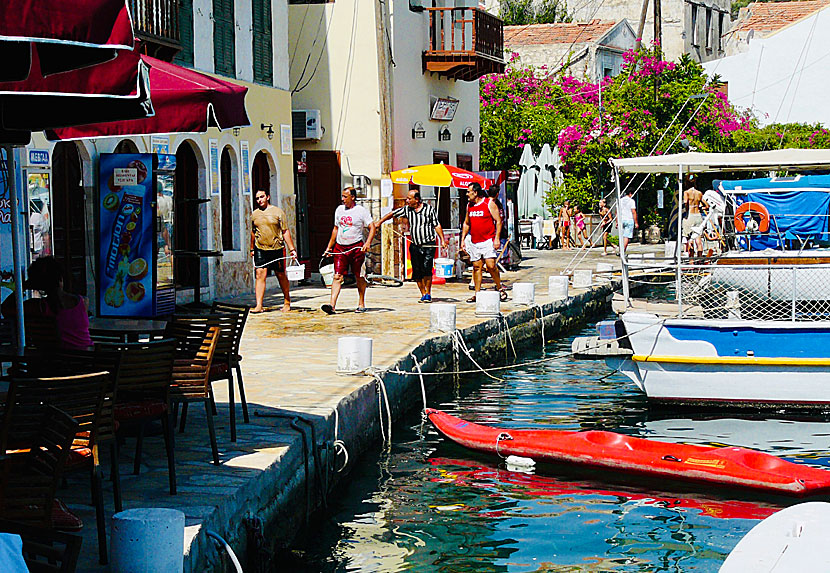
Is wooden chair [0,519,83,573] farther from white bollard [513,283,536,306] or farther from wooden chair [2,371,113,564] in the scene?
white bollard [513,283,536,306]

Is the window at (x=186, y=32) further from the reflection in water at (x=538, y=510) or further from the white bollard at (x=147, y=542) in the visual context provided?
the white bollard at (x=147, y=542)

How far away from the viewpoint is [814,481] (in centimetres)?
971

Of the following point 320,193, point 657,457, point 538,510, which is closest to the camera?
point 538,510

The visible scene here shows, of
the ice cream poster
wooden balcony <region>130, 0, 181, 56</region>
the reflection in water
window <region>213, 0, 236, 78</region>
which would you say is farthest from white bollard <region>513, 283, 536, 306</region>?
wooden balcony <region>130, 0, 181, 56</region>

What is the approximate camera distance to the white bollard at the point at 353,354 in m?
12.0

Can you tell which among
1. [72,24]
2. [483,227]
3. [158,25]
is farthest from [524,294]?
[72,24]

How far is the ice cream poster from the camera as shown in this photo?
15.8 m

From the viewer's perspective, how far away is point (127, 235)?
15.8 meters

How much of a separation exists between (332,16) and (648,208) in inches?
715

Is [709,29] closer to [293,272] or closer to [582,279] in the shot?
[582,279]

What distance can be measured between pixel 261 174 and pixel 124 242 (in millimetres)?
6752

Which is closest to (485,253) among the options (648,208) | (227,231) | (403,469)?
(227,231)

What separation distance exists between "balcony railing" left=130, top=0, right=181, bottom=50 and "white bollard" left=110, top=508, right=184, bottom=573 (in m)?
10.9

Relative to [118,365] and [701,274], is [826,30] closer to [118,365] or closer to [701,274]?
[701,274]
